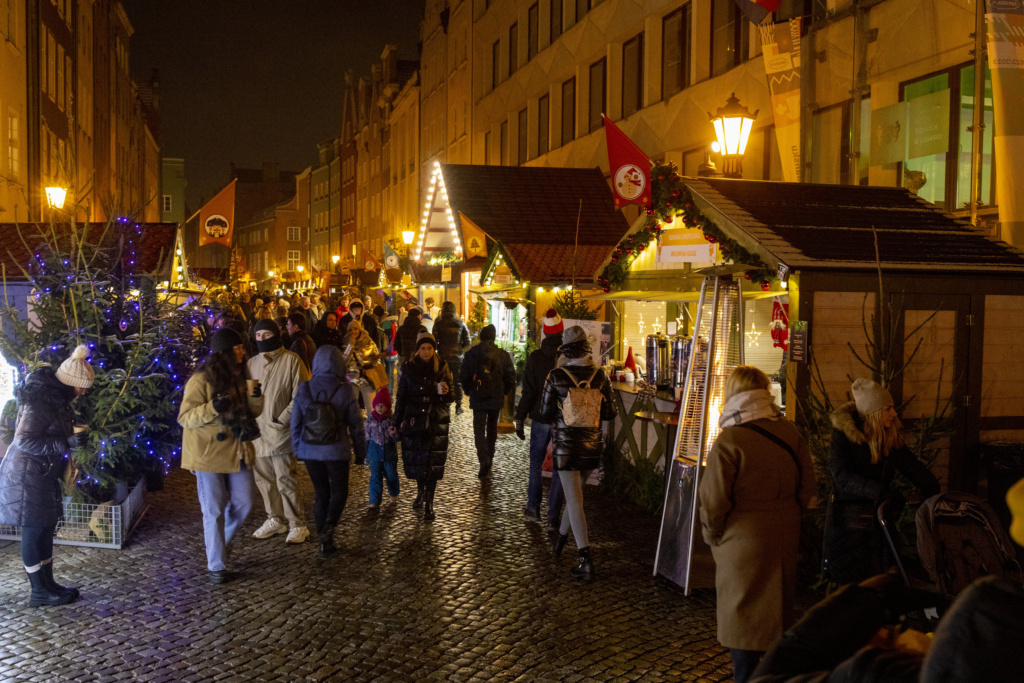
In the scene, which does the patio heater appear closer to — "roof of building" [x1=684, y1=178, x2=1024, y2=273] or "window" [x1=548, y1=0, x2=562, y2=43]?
"roof of building" [x1=684, y1=178, x2=1024, y2=273]

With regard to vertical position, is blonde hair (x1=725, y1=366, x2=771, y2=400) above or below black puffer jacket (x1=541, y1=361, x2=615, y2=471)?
above

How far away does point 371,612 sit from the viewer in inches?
235

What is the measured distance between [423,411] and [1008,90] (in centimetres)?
615

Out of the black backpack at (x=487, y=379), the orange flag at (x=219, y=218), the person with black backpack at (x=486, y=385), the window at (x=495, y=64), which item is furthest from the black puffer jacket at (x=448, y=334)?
the window at (x=495, y=64)

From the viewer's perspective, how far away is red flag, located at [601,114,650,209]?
939cm

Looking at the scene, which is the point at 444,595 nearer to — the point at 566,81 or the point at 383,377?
the point at 383,377

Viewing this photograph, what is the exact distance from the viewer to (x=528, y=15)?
26906 millimetres

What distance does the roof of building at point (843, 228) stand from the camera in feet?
23.7

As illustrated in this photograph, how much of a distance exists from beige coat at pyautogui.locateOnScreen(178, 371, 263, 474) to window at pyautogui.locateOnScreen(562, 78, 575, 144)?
59.1 ft

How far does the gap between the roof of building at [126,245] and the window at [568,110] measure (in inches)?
524

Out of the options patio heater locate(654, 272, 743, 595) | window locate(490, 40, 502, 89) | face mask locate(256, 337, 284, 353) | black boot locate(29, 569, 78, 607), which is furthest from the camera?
window locate(490, 40, 502, 89)

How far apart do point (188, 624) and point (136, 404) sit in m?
2.82

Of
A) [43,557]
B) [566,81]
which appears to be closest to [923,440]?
[43,557]

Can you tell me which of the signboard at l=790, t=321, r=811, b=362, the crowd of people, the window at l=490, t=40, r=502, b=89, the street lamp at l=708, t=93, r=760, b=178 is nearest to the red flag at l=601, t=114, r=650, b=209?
→ the street lamp at l=708, t=93, r=760, b=178
